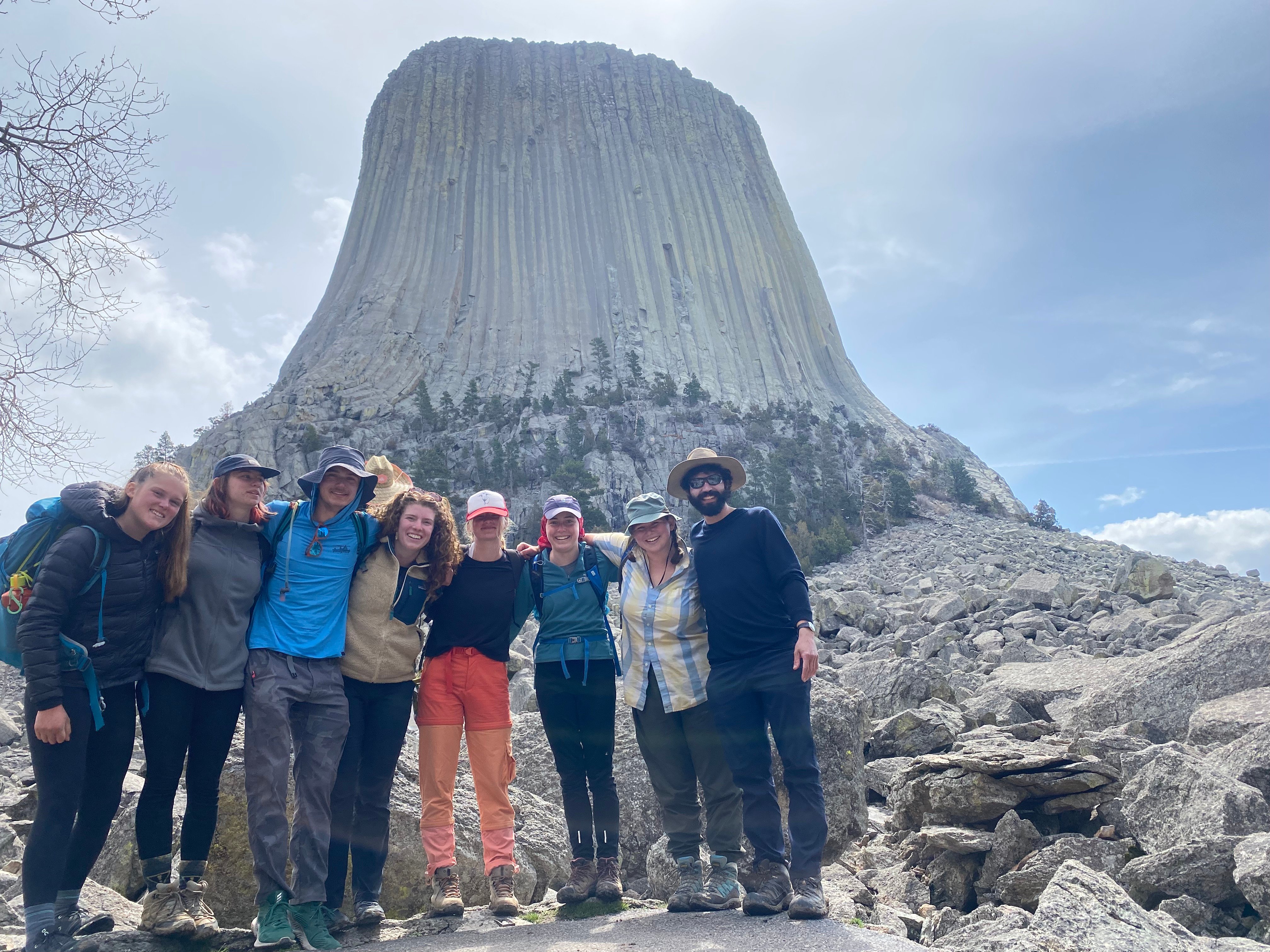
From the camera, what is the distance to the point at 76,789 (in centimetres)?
254

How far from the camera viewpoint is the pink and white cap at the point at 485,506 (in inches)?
131

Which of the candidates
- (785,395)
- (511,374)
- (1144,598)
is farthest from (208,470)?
(1144,598)

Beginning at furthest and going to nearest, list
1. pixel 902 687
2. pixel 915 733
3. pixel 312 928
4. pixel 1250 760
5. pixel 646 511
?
pixel 902 687 → pixel 915 733 → pixel 1250 760 → pixel 646 511 → pixel 312 928

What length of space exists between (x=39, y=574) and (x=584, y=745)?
190cm

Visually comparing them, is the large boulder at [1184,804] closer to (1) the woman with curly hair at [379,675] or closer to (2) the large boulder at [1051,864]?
(2) the large boulder at [1051,864]

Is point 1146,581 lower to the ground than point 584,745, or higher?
higher

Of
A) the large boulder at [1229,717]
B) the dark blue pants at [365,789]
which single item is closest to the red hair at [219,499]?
the dark blue pants at [365,789]

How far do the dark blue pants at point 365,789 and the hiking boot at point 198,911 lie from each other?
363 mm

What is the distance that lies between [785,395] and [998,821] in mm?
42476

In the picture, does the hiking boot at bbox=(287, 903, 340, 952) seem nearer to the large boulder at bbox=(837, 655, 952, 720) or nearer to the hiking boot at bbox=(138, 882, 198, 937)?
the hiking boot at bbox=(138, 882, 198, 937)

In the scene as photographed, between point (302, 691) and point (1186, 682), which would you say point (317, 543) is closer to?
point (302, 691)

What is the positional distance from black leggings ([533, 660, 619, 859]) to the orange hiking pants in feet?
0.58

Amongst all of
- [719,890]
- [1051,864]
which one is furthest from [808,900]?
[1051,864]

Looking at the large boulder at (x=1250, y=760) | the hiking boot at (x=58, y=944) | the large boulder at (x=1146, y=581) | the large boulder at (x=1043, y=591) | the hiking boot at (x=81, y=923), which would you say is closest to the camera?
the hiking boot at (x=58, y=944)
